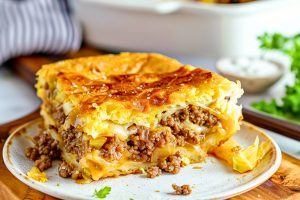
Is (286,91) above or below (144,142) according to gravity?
below

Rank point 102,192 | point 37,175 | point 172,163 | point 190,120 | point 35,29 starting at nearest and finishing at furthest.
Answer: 1. point 102,192
2. point 37,175
3. point 172,163
4. point 190,120
5. point 35,29

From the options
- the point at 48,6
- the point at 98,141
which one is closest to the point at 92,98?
the point at 98,141

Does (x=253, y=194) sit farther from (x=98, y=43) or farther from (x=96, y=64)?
(x=98, y=43)

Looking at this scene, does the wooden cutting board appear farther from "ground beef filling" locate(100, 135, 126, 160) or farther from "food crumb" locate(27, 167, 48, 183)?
"ground beef filling" locate(100, 135, 126, 160)

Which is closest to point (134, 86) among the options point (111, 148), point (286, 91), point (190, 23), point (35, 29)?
point (111, 148)

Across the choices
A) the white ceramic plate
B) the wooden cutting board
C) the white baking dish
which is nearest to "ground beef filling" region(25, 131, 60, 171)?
the white ceramic plate

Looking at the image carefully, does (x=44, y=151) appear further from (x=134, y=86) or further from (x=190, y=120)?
(x=190, y=120)

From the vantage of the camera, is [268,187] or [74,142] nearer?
[268,187]
